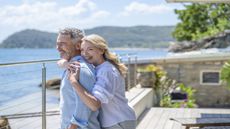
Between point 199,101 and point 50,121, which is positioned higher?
point 50,121

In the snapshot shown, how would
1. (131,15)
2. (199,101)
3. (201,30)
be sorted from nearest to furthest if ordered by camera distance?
1. (199,101)
2. (201,30)
3. (131,15)

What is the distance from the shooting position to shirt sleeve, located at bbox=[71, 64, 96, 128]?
2277mm

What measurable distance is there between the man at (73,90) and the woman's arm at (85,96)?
0.03 metres

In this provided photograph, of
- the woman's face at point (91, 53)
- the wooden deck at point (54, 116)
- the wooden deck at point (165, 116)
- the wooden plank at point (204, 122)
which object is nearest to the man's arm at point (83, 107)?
the woman's face at point (91, 53)

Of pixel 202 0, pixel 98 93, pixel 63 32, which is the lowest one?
pixel 98 93

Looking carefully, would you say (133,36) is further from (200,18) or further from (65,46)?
(65,46)

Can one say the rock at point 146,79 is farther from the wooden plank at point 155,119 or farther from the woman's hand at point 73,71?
the woman's hand at point 73,71

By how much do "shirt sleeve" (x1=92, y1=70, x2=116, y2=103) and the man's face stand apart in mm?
242

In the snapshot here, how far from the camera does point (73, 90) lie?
232cm

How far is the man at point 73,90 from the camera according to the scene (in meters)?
2.28

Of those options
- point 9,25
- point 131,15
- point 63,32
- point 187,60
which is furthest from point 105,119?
point 9,25

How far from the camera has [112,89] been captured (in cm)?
236

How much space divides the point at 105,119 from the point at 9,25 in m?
98.5

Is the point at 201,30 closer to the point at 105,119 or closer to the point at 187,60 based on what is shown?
the point at 187,60
